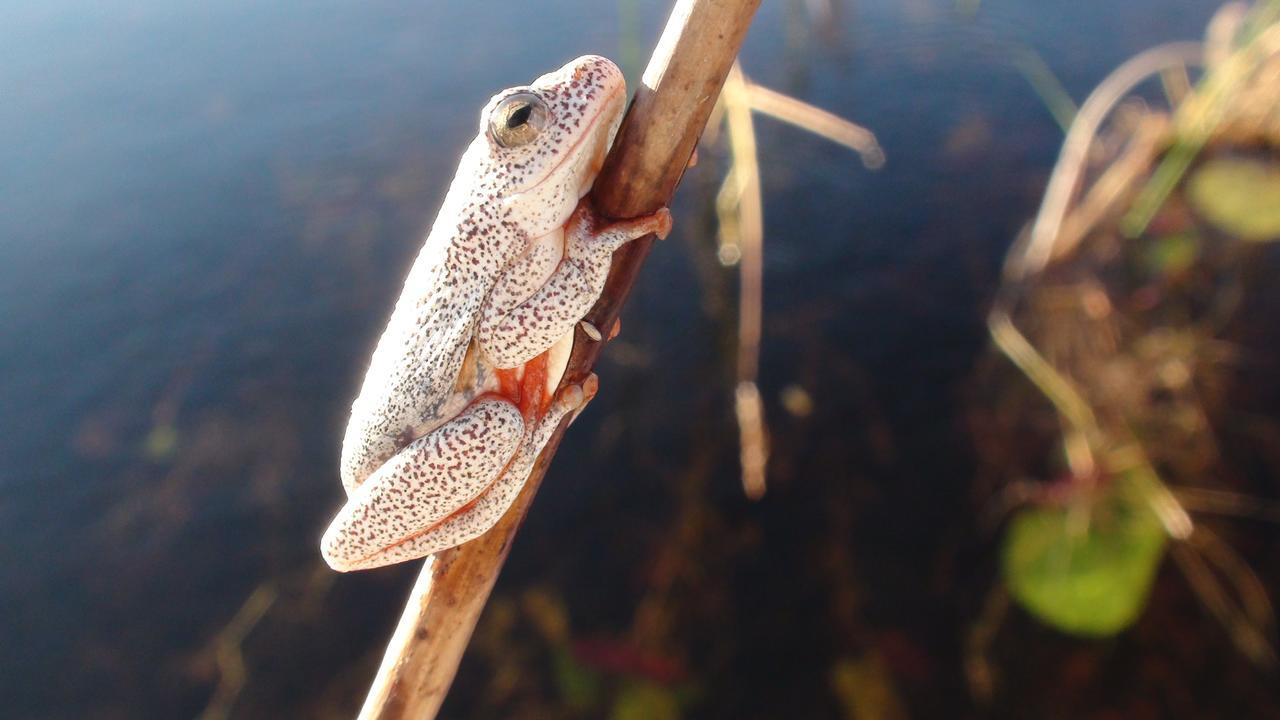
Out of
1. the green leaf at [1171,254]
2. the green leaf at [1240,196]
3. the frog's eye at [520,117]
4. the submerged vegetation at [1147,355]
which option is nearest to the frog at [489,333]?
the frog's eye at [520,117]

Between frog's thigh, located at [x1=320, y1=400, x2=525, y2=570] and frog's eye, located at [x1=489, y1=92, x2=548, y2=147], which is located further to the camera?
frog's thigh, located at [x1=320, y1=400, x2=525, y2=570]

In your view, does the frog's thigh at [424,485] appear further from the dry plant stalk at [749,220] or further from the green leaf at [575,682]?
the green leaf at [575,682]

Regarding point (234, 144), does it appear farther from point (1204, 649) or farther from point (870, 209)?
point (1204, 649)

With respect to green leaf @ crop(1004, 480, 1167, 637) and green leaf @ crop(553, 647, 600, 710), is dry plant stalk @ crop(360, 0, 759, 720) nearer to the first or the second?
green leaf @ crop(553, 647, 600, 710)

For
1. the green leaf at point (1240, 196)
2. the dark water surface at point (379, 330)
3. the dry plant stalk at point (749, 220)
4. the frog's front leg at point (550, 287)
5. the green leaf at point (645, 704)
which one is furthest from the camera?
the green leaf at point (1240, 196)

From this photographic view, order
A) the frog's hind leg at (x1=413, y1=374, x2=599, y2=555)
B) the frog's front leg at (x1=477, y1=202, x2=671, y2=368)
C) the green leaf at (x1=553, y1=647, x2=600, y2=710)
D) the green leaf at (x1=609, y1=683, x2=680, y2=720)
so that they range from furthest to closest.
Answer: the green leaf at (x1=553, y1=647, x2=600, y2=710) < the green leaf at (x1=609, y1=683, x2=680, y2=720) < the frog's hind leg at (x1=413, y1=374, x2=599, y2=555) < the frog's front leg at (x1=477, y1=202, x2=671, y2=368)

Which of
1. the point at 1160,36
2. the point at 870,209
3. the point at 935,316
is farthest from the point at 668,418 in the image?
the point at 1160,36

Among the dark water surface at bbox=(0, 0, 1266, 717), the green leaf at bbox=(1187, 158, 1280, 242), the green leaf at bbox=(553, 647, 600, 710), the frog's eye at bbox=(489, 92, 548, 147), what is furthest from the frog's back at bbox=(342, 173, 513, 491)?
the green leaf at bbox=(1187, 158, 1280, 242)
